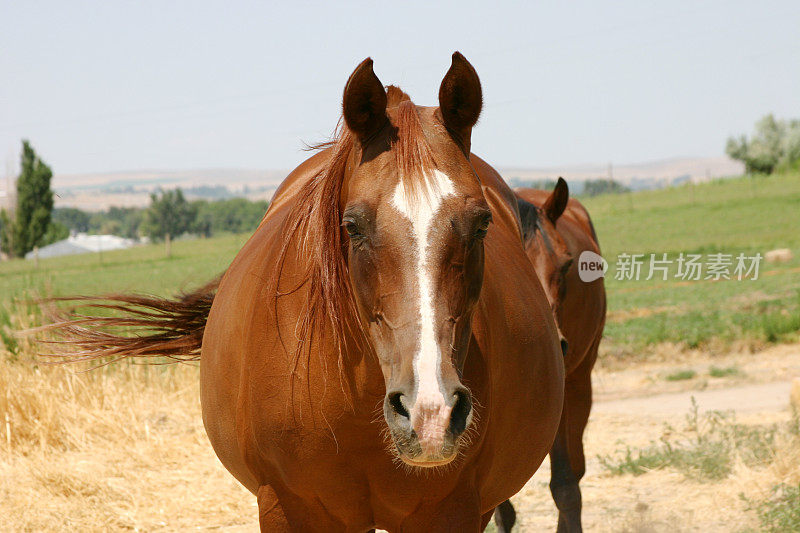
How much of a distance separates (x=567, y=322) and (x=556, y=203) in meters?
0.73

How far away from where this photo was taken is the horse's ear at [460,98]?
1.90 meters

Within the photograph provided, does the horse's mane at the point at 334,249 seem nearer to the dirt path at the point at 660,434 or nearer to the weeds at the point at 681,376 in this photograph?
the dirt path at the point at 660,434

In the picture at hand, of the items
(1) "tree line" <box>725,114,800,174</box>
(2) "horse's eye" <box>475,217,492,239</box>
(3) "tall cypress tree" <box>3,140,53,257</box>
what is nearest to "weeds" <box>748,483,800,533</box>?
(2) "horse's eye" <box>475,217,492,239</box>

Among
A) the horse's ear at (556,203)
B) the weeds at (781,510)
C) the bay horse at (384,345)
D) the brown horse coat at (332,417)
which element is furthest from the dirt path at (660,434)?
the brown horse coat at (332,417)

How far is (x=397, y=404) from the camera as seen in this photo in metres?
1.66

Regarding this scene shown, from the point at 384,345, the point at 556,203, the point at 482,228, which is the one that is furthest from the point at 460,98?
the point at 556,203

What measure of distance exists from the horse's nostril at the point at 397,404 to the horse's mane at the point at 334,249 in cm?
34

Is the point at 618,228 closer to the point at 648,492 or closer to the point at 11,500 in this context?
the point at 648,492

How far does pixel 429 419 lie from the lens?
62.3 inches

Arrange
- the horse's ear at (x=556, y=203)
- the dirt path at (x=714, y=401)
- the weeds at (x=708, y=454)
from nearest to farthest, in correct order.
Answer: the horse's ear at (x=556, y=203) → the weeds at (x=708, y=454) → the dirt path at (x=714, y=401)

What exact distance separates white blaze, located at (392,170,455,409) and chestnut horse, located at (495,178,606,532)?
2.33 meters

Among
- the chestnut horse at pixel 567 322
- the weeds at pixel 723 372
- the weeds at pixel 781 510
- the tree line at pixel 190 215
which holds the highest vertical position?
the chestnut horse at pixel 567 322

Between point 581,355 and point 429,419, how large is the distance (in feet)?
11.3

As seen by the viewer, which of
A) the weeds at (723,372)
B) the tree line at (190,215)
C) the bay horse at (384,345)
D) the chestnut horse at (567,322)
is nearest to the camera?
the bay horse at (384,345)
